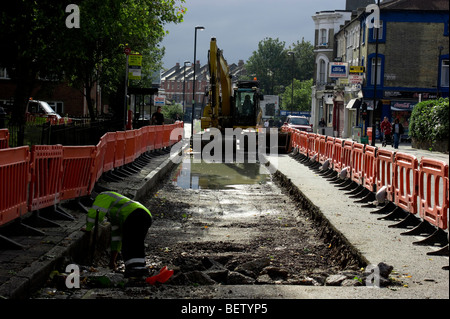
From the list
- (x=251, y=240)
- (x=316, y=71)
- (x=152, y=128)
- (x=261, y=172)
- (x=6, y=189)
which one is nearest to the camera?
(x=6, y=189)

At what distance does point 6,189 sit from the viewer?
814 cm

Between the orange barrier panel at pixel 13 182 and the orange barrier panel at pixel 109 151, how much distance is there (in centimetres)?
587

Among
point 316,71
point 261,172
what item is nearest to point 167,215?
point 261,172

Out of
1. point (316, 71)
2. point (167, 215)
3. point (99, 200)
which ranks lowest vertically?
point (167, 215)

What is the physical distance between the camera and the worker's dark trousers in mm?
7242

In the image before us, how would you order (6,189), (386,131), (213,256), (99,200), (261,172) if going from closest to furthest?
(99,200), (6,189), (213,256), (261,172), (386,131)

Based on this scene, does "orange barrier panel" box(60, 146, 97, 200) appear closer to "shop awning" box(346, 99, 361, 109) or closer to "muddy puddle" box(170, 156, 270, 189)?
"muddy puddle" box(170, 156, 270, 189)

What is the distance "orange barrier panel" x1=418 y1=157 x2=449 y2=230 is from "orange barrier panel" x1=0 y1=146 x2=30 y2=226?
5.19m

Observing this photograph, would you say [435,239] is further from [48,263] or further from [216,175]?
[216,175]

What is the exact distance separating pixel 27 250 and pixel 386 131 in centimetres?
3508

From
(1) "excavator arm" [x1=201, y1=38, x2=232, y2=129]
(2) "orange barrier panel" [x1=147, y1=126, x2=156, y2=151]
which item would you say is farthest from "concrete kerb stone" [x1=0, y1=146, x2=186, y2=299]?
(1) "excavator arm" [x1=201, y1=38, x2=232, y2=129]

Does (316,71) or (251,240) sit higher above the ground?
(316,71)

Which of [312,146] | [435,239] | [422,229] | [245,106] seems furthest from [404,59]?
[435,239]

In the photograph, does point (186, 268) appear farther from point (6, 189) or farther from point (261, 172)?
point (261, 172)
